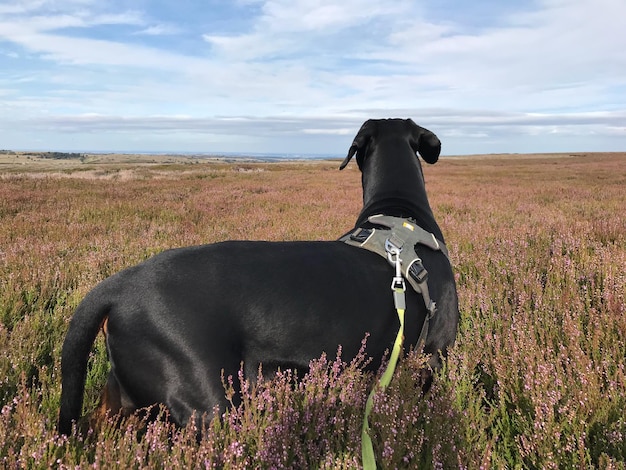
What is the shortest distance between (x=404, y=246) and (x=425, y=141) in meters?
1.71

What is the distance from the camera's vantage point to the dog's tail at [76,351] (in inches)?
78.5

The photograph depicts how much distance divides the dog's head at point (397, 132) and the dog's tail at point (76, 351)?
242 cm

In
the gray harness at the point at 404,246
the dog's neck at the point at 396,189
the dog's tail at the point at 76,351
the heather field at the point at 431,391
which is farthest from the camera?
the dog's neck at the point at 396,189

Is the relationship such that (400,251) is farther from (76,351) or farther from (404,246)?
(76,351)

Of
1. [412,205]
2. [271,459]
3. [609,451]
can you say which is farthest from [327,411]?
[412,205]

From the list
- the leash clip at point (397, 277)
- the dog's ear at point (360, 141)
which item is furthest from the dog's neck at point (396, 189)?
the leash clip at point (397, 277)

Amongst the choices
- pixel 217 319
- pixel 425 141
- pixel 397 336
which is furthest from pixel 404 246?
pixel 425 141

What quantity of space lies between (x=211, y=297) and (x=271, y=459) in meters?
0.75

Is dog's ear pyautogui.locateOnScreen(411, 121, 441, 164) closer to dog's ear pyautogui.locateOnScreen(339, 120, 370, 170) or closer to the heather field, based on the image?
dog's ear pyautogui.locateOnScreen(339, 120, 370, 170)

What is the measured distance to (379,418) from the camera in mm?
2051

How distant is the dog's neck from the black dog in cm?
99

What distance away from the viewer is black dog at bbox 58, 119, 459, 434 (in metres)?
1.92

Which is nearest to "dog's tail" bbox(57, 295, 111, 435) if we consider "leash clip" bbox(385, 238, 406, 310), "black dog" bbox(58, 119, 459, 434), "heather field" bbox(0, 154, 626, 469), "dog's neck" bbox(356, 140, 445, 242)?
"black dog" bbox(58, 119, 459, 434)

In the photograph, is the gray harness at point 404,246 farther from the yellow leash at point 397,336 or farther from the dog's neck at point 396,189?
the dog's neck at point 396,189
